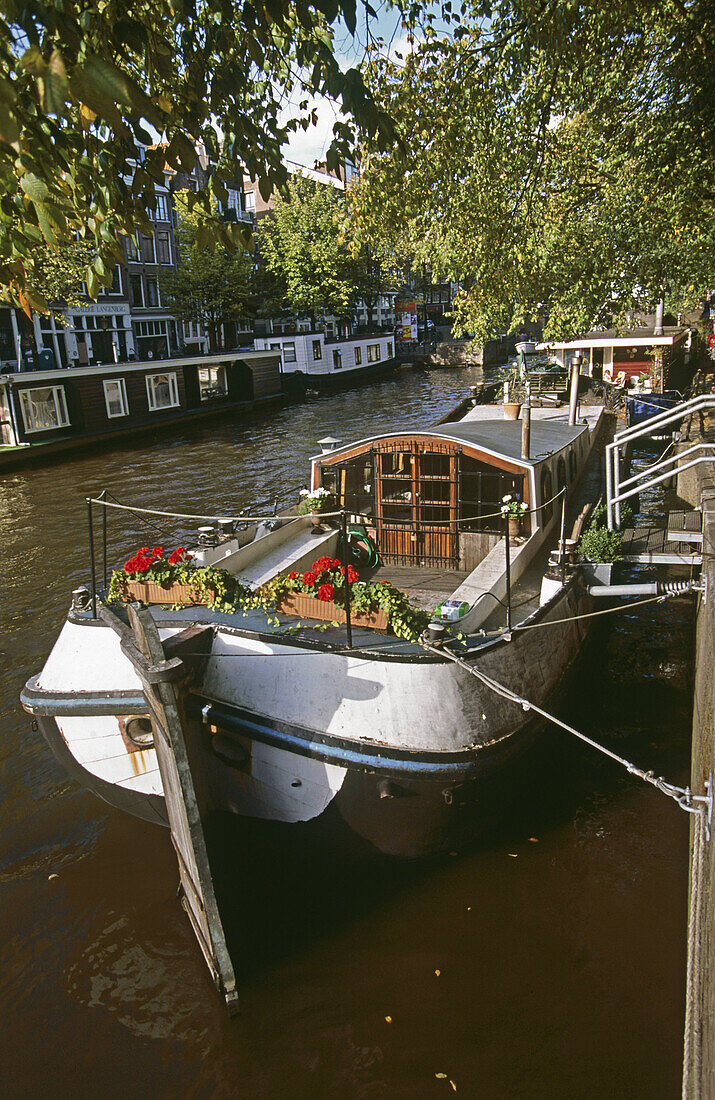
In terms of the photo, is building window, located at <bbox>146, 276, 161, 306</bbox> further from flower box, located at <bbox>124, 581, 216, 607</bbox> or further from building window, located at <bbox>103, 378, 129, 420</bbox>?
flower box, located at <bbox>124, 581, 216, 607</bbox>

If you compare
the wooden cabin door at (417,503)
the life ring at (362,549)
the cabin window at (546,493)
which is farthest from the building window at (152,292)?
the cabin window at (546,493)

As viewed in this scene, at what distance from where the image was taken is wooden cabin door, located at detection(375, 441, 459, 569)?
11188 millimetres

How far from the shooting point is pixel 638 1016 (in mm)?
6383

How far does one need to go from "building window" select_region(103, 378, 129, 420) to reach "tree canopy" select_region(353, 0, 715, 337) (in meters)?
23.4

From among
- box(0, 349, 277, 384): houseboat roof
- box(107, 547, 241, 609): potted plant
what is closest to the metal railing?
box(107, 547, 241, 609): potted plant

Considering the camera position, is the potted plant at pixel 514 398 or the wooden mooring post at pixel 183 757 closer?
the wooden mooring post at pixel 183 757

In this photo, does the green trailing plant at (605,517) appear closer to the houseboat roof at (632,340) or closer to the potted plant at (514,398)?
the potted plant at (514,398)

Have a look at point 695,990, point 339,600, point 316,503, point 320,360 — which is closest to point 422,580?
point 316,503

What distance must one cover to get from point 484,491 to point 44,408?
27.7 m

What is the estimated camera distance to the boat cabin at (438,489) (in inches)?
435

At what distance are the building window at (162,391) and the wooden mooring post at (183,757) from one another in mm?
34505

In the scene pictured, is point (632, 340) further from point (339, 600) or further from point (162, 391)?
point (339, 600)

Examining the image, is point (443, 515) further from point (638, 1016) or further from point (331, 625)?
point (638, 1016)

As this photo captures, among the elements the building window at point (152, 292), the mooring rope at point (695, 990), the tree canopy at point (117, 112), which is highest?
the building window at point (152, 292)
